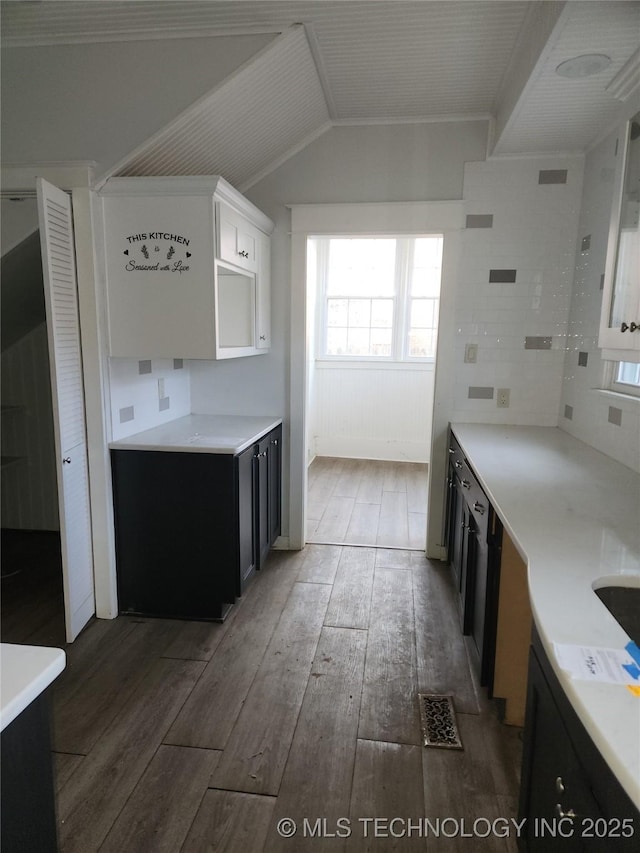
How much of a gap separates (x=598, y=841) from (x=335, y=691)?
143cm

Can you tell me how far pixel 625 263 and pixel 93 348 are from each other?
2.21 metres

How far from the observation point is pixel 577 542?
54.1 inches

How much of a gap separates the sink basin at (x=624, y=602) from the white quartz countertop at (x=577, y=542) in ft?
0.08

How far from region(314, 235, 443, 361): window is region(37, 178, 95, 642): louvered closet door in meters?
3.85

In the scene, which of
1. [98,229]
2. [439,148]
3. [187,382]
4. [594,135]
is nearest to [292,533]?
[187,382]

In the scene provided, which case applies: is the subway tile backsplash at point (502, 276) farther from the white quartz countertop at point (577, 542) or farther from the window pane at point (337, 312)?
the window pane at point (337, 312)

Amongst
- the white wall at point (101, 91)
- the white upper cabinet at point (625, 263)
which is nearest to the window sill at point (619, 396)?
the white upper cabinet at point (625, 263)

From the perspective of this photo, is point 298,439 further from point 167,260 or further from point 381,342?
point 381,342

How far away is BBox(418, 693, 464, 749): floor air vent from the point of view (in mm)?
1844

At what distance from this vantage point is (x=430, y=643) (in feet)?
8.04

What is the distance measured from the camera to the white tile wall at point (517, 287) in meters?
2.95

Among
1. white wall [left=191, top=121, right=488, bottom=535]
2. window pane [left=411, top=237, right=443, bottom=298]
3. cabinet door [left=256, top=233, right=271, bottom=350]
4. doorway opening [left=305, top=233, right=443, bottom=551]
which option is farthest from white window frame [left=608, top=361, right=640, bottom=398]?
window pane [left=411, top=237, right=443, bottom=298]

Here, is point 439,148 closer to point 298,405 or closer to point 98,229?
point 298,405

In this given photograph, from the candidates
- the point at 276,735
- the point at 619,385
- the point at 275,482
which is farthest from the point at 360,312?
the point at 276,735
